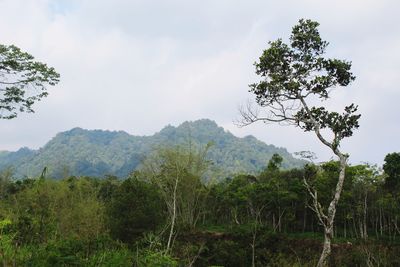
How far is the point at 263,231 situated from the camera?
2130 cm

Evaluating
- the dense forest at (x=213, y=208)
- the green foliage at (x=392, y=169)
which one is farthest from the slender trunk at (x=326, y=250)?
the green foliage at (x=392, y=169)

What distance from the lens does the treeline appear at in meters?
7.48

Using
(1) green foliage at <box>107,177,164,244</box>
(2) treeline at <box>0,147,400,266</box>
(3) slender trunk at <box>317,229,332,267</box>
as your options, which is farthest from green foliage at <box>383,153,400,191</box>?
(3) slender trunk at <box>317,229,332,267</box>

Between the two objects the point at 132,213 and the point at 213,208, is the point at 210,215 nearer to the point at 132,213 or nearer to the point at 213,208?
the point at 213,208

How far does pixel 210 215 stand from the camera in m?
59.7

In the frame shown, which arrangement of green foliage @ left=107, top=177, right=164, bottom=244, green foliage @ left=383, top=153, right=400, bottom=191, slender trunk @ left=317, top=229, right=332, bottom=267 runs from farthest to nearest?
green foliage @ left=383, top=153, right=400, bottom=191
green foliage @ left=107, top=177, right=164, bottom=244
slender trunk @ left=317, top=229, right=332, bottom=267

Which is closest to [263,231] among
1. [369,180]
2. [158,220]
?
[158,220]

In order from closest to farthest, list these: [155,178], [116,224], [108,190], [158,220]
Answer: [116,224]
[158,220]
[155,178]
[108,190]

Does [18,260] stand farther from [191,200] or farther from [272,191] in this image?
[191,200]

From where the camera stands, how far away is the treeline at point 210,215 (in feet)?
24.6

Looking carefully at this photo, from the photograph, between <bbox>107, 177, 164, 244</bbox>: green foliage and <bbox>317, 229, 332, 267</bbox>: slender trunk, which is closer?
<bbox>317, 229, 332, 267</bbox>: slender trunk

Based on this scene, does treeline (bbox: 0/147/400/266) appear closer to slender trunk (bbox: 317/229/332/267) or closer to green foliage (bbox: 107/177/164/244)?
green foliage (bbox: 107/177/164/244)

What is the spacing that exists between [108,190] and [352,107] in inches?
1932

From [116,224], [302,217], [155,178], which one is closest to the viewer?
[116,224]
